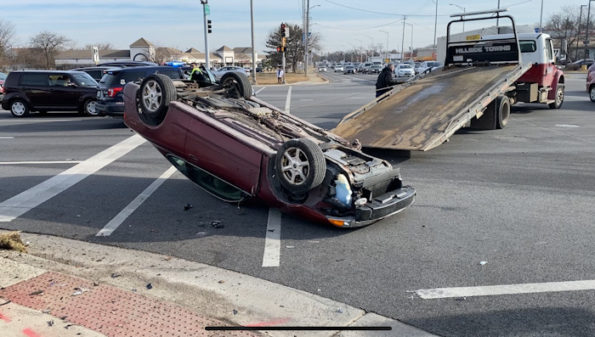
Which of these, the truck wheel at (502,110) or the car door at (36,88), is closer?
the truck wheel at (502,110)

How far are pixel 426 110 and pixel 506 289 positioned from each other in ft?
22.3

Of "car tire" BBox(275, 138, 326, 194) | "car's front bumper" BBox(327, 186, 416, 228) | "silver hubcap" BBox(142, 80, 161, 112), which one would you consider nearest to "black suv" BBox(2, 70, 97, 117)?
"silver hubcap" BBox(142, 80, 161, 112)

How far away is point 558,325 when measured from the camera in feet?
12.1

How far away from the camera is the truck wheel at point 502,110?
1271cm

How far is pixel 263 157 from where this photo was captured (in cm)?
581

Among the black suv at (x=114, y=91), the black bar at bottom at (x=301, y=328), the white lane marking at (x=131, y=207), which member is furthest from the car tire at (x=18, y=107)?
the black bar at bottom at (x=301, y=328)

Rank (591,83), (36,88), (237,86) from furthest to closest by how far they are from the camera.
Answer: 1. (591,83)
2. (36,88)
3. (237,86)

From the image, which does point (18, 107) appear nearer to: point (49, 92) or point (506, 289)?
point (49, 92)

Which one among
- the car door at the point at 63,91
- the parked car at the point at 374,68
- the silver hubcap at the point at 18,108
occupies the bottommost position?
the silver hubcap at the point at 18,108

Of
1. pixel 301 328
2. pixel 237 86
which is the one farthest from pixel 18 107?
pixel 301 328

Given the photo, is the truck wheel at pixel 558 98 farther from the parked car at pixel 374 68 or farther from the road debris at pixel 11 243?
the parked car at pixel 374 68

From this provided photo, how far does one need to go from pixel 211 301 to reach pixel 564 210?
15.5 ft

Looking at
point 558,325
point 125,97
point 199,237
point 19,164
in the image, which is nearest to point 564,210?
point 558,325

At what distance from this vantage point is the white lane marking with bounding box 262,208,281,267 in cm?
499
